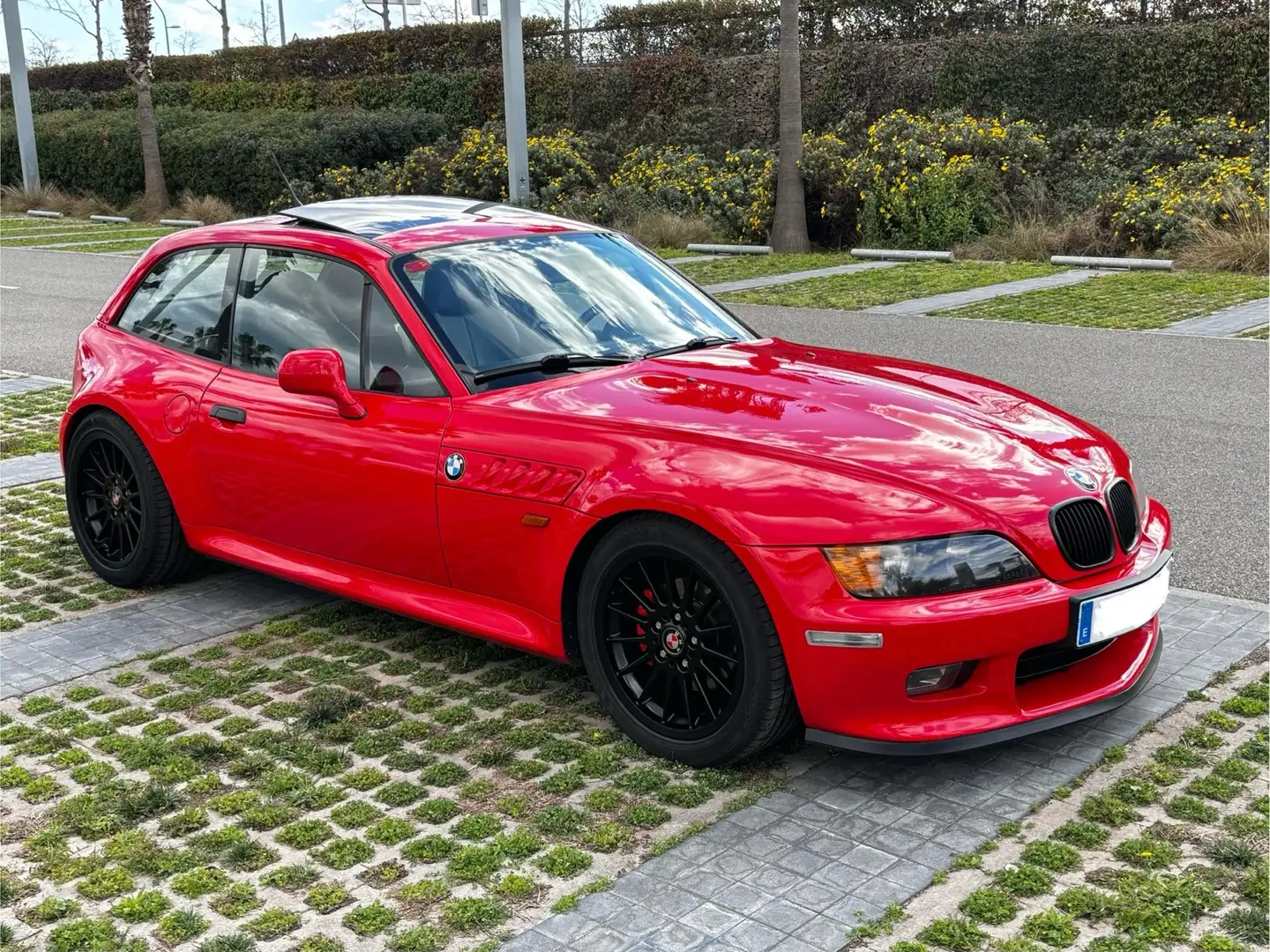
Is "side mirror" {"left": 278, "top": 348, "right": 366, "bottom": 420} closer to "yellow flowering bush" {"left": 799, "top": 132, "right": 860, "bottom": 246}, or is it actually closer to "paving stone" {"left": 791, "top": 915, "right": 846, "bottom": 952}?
"paving stone" {"left": 791, "top": 915, "right": 846, "bottom": 952}

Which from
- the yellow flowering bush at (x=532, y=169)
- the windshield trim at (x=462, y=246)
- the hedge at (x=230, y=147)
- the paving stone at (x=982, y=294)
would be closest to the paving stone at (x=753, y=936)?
the windshield trim at (x=462, y=246)

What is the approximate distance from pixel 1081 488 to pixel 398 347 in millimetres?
2401

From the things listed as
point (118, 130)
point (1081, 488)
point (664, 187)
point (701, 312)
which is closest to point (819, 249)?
point (664, 187)

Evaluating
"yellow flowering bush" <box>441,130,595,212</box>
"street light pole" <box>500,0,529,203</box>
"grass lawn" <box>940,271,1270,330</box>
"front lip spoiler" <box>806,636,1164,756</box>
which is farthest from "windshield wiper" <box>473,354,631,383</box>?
"yellow flowering bush" <box>441,130,595,212</box>

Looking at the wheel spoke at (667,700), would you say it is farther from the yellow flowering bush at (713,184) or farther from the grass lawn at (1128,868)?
the yellow flowering bush at (713,184)

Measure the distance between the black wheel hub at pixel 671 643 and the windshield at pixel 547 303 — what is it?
0.99 m

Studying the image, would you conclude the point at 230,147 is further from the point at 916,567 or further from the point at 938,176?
the point at 916,567

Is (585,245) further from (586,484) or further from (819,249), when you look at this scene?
(819,249)

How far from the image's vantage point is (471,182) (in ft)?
91.8

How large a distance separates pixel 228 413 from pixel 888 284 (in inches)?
473

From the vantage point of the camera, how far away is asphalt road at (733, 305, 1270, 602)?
654cm

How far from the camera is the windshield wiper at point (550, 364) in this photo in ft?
16.0

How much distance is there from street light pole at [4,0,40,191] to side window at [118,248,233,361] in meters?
33.2

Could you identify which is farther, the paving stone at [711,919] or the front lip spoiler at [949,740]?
the front lip spoiler at [949,740]
